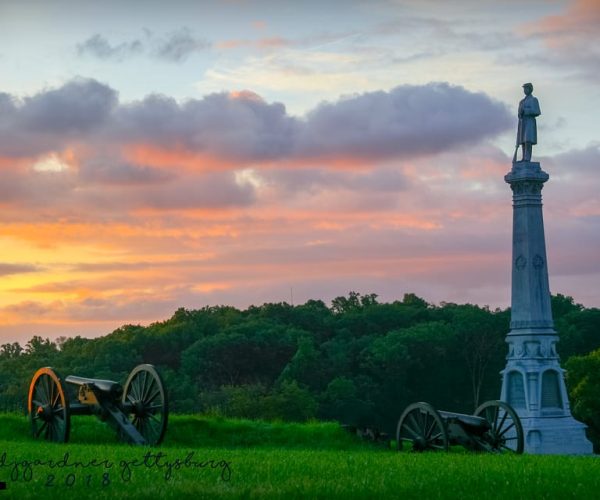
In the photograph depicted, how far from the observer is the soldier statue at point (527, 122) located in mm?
45312

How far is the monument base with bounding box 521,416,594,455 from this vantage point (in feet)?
138

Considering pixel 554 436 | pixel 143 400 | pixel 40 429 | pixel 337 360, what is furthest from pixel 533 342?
pixel 337 360

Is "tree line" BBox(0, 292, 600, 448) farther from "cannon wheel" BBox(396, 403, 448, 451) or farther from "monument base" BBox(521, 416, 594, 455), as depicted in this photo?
"cannon wheel" BBox(396, 403, 448, 451)

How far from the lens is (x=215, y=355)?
7388 centimetres

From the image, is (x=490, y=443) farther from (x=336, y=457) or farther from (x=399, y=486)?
(x=399, y=486)

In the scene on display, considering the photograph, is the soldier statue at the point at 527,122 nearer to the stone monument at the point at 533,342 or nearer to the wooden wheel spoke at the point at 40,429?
the stone monument at the point at 533,342

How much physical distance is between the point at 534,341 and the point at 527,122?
943cm

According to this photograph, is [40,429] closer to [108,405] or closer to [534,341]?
[108,405]

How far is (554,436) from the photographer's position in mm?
42594

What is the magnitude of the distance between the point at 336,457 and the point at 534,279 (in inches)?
940

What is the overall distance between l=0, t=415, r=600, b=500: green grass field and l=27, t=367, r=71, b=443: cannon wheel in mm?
1258

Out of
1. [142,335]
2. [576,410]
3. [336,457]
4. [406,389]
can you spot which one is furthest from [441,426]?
[142,335]

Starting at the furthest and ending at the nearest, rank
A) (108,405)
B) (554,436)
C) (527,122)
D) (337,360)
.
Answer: (337,360), (527,122), (554,436), (108,405)

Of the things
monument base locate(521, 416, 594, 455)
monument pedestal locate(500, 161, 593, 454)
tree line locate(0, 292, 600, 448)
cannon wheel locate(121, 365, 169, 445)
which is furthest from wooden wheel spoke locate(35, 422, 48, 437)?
tree line locate(0, 292, 600, 448)
